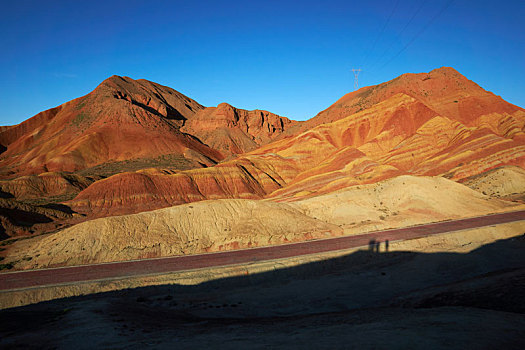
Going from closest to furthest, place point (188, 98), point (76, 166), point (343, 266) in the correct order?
point (343, 266), point (76, 166), point (188, 98)

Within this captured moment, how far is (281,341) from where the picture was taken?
8.89 m

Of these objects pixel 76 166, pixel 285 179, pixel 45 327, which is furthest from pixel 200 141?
pixel 45 327

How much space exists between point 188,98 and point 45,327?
660ft

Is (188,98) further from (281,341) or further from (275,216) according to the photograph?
(281,341)

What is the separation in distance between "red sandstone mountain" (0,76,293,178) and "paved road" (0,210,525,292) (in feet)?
230

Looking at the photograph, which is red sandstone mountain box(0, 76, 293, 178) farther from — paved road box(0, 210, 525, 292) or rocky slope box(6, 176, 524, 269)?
paved road box(0, 210, 525, 292)

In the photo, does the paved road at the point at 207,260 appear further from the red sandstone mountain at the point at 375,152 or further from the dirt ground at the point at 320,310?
the red sandstone mountain at the point at 375,152

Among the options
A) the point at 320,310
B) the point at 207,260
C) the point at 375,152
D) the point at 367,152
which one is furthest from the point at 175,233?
the point at 375,152

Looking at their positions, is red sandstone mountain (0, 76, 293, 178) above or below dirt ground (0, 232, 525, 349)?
above

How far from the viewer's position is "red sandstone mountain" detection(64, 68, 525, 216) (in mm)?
56625

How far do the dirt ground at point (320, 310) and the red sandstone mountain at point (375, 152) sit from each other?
3477cm

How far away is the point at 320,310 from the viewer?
52.4 feet

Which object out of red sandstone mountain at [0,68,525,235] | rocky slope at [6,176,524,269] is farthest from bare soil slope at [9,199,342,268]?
red sandstone mountain at [0,68,525,235]

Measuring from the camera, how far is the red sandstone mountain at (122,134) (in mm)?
103875
